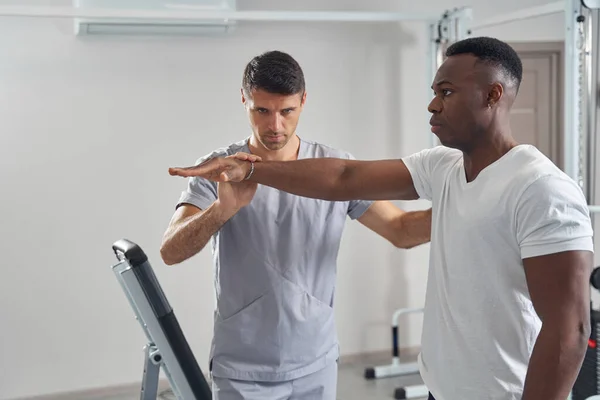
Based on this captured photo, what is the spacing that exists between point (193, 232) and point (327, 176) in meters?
0.34

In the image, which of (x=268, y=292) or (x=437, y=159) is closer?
(x=437, y=159)

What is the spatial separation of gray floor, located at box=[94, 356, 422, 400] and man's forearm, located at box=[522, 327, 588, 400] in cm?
246

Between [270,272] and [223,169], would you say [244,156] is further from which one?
[270,272]

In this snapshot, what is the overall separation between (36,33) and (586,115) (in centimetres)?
250

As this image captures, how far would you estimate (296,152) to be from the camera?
1.81 meters

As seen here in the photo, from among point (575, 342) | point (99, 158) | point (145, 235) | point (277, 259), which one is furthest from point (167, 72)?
point (575, 342)

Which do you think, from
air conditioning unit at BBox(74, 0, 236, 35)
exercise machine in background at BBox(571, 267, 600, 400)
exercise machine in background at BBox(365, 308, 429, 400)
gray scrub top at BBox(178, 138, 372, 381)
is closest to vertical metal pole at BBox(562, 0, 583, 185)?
exercise machine in background at BBox(571, 267, 600, 400)

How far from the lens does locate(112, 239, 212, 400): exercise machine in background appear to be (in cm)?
175

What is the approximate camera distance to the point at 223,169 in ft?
4.85

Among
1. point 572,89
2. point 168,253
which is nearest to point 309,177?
point 168,253

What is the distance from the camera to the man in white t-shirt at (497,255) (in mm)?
1034

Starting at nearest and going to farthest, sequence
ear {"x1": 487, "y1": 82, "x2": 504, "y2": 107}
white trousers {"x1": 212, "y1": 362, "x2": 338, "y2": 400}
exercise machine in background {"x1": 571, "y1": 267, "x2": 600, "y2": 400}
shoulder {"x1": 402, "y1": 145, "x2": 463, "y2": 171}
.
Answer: ear {"x1": 487, "y1": 82, "x2": 504, "y2": 107}, shoulder {"x1": 402, "y1": 145, "x2": 463, "y2": 171}, white trousers {"x1": 212, "y1": 362, "x2": 338, "y2": 400}, exercise machine in background {"x1": 571, "y1": 267, "x2": 600, "y2": 400}

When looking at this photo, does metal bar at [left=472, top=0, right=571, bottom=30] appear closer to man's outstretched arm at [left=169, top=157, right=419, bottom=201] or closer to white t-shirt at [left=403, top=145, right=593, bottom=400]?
man's outstretched arm at [left=169, top=157, right=419, bottom=201]

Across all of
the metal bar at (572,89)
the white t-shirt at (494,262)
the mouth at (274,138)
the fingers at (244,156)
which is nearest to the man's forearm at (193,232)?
the fingers at (244,156)
